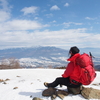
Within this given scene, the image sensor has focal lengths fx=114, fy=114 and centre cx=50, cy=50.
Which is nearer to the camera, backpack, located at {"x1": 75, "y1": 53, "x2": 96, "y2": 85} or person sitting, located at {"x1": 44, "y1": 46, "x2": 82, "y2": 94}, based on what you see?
backpack, located at {"x1": 75, "y1": 53, "x2": 96, "y2": 85}

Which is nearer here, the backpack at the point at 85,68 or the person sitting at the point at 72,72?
the backpack at the point at 85,68

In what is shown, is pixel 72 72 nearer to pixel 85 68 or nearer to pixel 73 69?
pixel 73 69

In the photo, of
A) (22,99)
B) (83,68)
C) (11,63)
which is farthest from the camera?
(11,63)

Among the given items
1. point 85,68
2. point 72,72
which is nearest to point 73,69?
point 72,72

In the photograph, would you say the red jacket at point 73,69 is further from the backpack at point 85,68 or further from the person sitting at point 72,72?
the backpack at point 85,68

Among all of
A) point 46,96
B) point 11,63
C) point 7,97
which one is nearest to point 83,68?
point 46,96

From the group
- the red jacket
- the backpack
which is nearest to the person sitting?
the red jacket

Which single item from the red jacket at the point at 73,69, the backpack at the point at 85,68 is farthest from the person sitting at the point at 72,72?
the backpack at the point at 85,68

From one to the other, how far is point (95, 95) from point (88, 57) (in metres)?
1.49

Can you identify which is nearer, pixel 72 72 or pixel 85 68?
pixel 85 68

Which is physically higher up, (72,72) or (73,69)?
(73,69)

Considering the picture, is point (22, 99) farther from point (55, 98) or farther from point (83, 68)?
point (83, 68)

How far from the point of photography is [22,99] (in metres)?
4.45

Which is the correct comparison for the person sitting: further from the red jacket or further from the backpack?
the backpack
